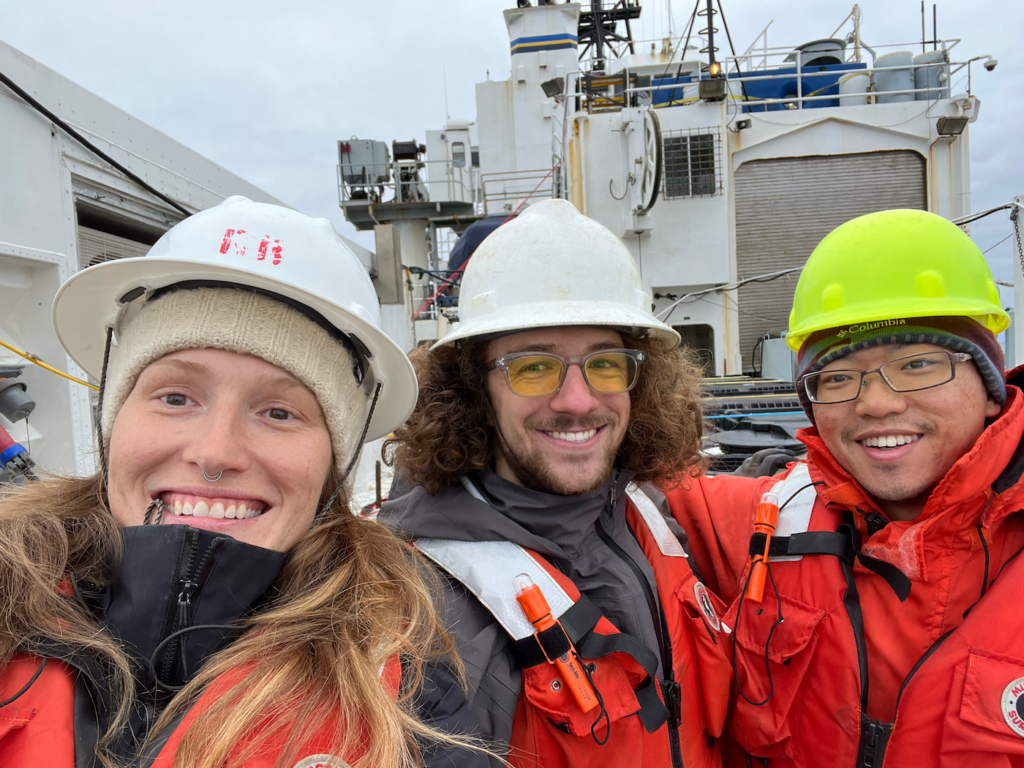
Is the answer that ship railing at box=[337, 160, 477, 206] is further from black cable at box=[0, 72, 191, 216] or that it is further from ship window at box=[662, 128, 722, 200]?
black cable at box=[0, 72, 191, 216]

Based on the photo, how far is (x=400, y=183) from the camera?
56.4 feet

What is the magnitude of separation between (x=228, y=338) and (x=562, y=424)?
0.95 meters

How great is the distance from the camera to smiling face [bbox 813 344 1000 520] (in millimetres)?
1500

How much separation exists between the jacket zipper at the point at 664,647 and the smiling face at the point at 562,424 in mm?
212

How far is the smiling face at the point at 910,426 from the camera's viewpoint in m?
1.50

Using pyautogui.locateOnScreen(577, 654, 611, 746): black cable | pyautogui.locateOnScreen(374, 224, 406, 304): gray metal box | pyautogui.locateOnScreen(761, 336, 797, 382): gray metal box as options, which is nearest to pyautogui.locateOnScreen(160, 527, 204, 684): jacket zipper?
pyautogui.locateOnScreen(577, 654, 611, 746): black cable

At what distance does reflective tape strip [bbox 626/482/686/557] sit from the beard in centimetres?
23

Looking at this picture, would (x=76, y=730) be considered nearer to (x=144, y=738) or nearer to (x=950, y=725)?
(x=144, y=738)

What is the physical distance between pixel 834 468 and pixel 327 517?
143 centimetres

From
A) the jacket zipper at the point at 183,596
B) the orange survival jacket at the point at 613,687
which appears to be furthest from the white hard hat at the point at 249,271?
the orange survival jacket at the point at 613,687

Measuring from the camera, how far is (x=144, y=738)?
40.2 inches

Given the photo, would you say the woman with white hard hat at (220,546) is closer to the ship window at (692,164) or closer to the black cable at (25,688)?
the black cable at (25,688)

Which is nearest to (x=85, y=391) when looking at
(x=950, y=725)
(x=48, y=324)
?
(x=48, y=324)

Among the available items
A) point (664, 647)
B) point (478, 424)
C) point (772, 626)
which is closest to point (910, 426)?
point (772, 626)
